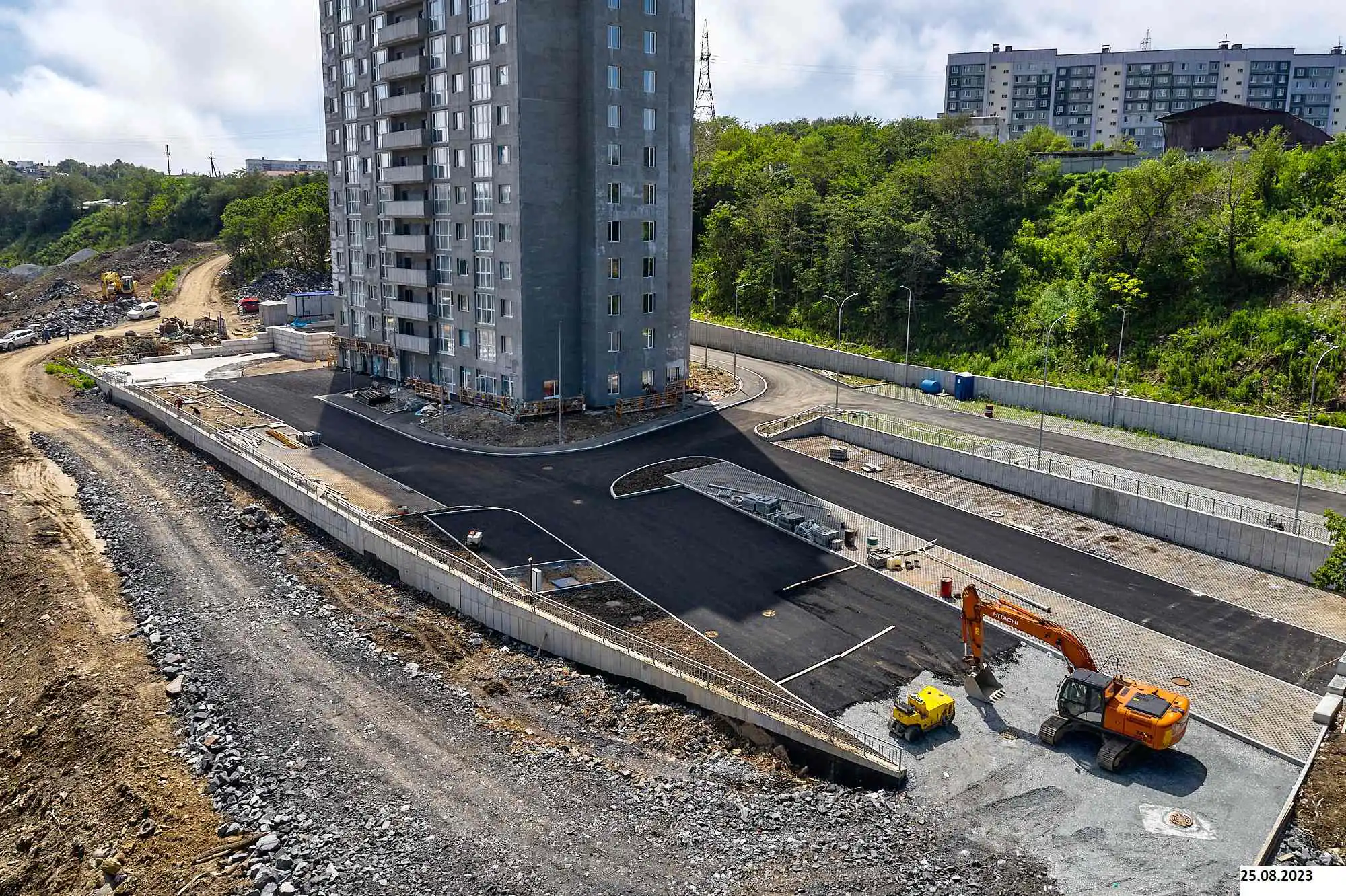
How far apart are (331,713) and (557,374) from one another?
37533 millimetres

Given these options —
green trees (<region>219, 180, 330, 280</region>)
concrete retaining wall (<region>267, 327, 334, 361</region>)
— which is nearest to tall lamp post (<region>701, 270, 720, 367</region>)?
concrete retaining wall (<region>267, 327, 334, 361</region>)

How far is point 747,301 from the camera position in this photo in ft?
308

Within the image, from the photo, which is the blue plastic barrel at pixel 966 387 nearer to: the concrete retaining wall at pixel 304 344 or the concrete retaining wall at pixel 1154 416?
the concrete retaining wall at pixel 1154 416

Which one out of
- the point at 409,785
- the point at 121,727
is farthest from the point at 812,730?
the point at 121,727

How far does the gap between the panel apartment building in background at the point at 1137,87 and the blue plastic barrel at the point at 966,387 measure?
73033 millimetres

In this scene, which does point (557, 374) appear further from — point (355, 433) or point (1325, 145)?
point (1325, 145)

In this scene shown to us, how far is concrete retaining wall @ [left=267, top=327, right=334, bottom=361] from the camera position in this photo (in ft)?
291

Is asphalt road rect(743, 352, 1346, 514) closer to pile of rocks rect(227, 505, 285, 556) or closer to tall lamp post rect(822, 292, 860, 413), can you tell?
tall lamp post rect(822, 292, 860, 413)

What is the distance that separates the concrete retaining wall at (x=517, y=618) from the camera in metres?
28.7

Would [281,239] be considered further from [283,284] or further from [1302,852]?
[1302,852]

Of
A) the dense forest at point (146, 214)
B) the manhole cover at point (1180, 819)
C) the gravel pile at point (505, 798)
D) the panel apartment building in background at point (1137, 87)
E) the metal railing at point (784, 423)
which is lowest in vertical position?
the gravel pile at point (505, 798)

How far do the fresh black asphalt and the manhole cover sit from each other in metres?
8.56

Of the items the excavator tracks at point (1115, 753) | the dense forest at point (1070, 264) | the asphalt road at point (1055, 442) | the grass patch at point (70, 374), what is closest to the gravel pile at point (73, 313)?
the grass patch at point (70, 374)

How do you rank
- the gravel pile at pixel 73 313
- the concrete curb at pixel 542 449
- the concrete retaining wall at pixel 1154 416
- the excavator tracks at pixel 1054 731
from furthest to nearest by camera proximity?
1. the gravel pile at pixel 73 313
2. the concrete curb at pixel 542 449
3. the concrete retaining wall at pixel 1154 416
4. the excavator tracks at pixel 1054 731
